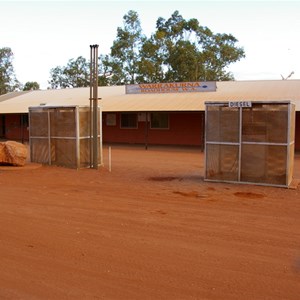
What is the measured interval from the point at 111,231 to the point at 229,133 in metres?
5.63

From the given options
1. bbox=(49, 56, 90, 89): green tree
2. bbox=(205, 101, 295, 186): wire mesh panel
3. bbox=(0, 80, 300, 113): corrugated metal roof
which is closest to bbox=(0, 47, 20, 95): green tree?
bbox=(49, 56, 90, 89): green tree

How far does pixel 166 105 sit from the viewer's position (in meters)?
23.7

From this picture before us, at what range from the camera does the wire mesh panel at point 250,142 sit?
416 inches

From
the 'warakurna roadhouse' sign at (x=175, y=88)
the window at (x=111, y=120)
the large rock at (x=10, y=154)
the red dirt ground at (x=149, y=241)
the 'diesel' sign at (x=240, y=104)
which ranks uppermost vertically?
the 'warakurna roadhouse' sign at (x=175, y=88)

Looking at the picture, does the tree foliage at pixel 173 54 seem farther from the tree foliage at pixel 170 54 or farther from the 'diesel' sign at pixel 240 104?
the 'diesel' sign at pixel 240 104

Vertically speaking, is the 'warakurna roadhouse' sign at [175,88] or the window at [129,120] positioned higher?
the 'warakurna roadhouse' sign at [175,88]

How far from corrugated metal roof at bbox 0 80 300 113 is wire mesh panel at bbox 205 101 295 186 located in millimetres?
9923

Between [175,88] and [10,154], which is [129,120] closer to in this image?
[175,88]

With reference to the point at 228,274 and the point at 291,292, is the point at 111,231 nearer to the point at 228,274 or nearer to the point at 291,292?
the point at 228,274

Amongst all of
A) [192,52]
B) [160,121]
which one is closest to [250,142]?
[160,121]

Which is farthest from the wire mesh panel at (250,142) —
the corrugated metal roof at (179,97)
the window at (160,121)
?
the window at (160,121)

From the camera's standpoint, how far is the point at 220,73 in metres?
49.6

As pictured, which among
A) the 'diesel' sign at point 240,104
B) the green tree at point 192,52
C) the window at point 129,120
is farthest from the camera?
the green tree at point 192,52

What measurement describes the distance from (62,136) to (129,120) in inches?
517
